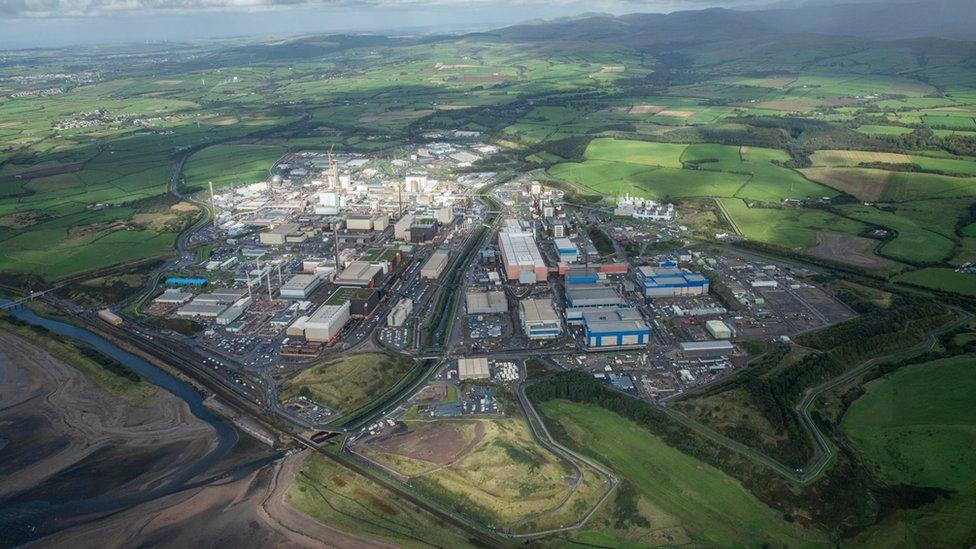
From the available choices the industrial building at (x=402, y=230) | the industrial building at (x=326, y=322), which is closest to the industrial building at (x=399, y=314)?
the industrial building at (x=326, y=322)

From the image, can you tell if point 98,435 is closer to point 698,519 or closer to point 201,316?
point 201,316

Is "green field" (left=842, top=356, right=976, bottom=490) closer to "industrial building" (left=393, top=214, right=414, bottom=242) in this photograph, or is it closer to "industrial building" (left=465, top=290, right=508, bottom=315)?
"industrial building" (left=465, top=290, right=508, bottom=315)

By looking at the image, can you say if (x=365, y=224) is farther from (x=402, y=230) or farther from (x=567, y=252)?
(x=567, y=252)

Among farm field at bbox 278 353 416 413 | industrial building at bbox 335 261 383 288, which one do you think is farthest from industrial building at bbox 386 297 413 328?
industrial building at bbox 335 261 383 288

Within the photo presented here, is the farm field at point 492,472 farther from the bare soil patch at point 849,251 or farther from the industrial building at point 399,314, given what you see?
the bare soil patch at point 849,251

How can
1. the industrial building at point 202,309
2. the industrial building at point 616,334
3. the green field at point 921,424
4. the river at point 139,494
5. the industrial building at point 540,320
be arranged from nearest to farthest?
the river at point 139,494 < the green field at point 921,424 < the industrial building at point 616,334 < the industrial building at point 540,320 < the industrial building at point 202,309

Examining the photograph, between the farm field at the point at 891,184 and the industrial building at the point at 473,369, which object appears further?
the farm field at the point at 891,184
